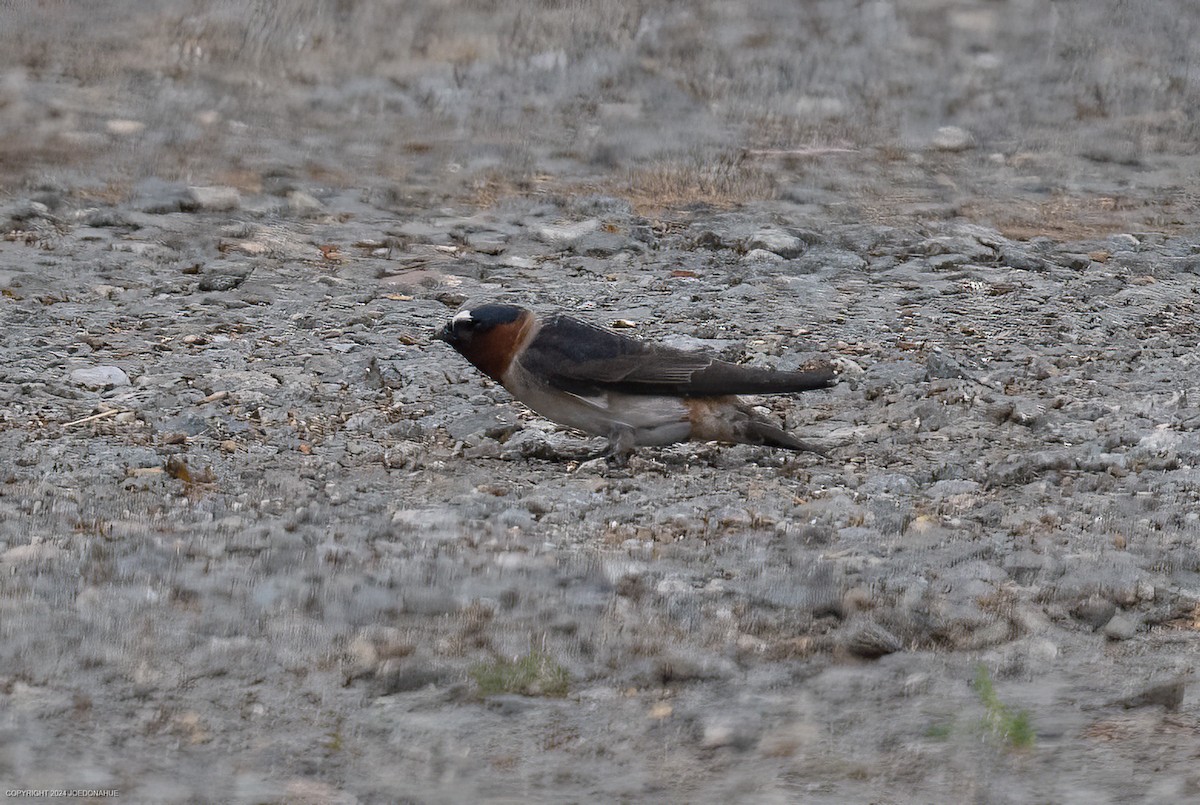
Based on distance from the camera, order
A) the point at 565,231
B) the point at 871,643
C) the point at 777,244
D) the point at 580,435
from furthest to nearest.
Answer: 1. the point at 565,231
2. the point at 777,244
3. the point at 580,435
4. the point at 871,643

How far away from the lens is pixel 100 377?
21.8ft

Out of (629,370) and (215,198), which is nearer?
(629,370)

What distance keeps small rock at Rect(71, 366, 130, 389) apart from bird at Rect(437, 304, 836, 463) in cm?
145

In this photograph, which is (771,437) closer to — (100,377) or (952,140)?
(100,377)

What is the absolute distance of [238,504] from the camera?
206 inches

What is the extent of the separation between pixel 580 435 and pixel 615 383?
2.01ft

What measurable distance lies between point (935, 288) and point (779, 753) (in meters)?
5.03

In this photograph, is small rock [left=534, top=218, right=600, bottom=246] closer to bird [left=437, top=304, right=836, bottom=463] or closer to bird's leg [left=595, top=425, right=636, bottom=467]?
bird [left=437, top=304, right=836, bottom=463]

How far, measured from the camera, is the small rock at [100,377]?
6.60m

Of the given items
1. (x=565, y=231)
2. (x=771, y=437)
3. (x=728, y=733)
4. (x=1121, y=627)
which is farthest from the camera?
(x=565, y=231)

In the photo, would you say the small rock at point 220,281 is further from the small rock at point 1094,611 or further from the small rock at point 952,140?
the small rock at point 952,140

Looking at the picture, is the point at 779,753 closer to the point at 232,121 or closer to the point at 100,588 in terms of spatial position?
the point at 100,588

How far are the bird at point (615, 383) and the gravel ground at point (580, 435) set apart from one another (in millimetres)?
166

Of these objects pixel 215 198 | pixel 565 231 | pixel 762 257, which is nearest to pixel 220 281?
pixel 215 198
